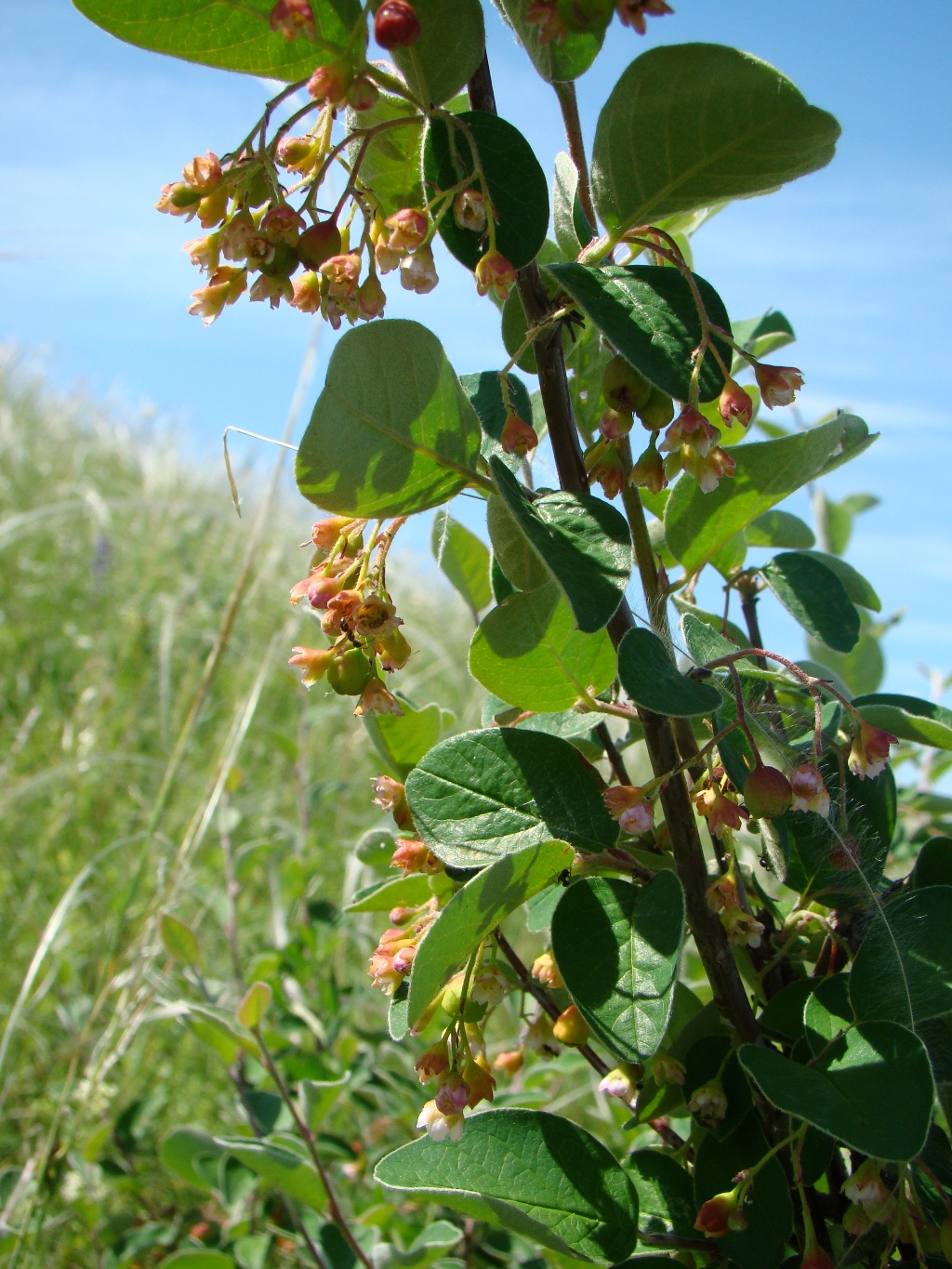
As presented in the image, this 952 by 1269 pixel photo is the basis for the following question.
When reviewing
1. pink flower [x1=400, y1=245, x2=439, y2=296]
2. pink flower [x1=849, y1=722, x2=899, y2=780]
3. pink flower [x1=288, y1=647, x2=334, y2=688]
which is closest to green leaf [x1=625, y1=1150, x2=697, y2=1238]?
pink flower [x1=849, y1=722, x2=899, y2=780]

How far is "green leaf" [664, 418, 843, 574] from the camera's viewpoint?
690 millimetres

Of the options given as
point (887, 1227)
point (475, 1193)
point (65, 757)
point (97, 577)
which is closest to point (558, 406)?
point (475, 1193)

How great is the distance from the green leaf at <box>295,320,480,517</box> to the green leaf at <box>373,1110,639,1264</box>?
0.41m

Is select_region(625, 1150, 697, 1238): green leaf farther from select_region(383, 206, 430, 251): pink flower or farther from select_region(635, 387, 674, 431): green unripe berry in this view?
select_region(383, 206, 430, 251): pink flower

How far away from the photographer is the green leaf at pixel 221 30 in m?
0.56

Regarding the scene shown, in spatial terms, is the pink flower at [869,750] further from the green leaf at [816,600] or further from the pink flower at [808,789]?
the green leaf at [816,600]

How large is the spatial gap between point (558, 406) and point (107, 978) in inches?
52.7

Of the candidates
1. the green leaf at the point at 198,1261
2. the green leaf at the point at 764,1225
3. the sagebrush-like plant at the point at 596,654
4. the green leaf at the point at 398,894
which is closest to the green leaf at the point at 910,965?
the sagebrush-like plant at the point at 596,654

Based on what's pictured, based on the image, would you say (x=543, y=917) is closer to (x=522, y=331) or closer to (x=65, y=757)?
(x=522, y=331)

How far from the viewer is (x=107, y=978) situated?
5.14ft

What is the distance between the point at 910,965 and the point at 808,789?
127 mm

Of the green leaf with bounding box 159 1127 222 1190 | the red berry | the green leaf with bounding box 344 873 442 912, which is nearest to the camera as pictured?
the red berry

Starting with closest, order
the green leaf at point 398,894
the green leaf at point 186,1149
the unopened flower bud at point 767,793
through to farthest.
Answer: the unopened flower bud at point 767,793 < the green leaf at point 398,894 < the green leaf at point 186,1149

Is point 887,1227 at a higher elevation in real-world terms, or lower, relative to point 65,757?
lower
